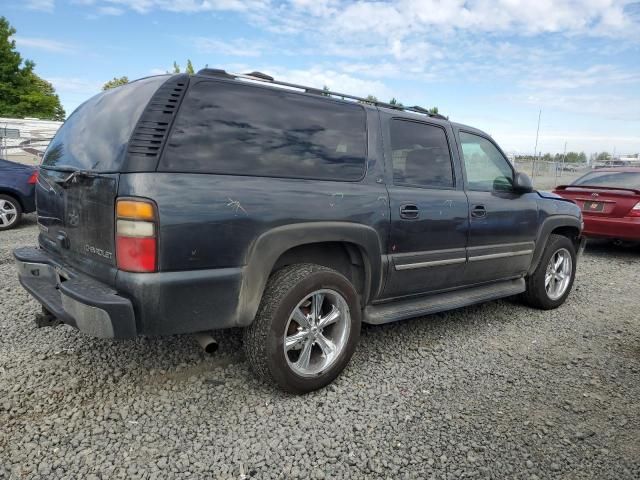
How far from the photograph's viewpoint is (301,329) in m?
2.87

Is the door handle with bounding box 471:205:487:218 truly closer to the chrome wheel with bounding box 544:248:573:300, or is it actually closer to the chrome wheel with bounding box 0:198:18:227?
the chrome wheel with bounding box 544:248:573:300

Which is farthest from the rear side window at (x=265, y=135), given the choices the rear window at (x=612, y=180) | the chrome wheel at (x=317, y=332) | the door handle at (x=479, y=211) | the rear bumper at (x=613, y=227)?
the rear window at (x=612, y=180)

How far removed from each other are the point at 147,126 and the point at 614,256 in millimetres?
8109

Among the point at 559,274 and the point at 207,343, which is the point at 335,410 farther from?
the point at 559,274

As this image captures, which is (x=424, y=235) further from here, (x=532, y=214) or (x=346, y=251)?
(x=532, y=214)

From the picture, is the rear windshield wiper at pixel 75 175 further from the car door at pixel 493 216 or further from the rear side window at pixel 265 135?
the car door at pixel 493 216

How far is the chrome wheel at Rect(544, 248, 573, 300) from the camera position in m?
4.84

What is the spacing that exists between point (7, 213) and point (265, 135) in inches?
276

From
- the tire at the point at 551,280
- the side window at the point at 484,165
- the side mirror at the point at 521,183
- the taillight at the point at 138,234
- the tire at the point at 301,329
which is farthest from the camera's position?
the tire at the point at 551,280

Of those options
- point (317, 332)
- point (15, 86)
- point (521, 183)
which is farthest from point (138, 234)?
point (15, 86)

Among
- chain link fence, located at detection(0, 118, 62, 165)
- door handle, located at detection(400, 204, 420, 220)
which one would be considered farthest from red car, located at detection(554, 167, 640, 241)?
chain link fence, located at detection(0, 118, 62, 165)

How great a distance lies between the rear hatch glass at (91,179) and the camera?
2.39 m

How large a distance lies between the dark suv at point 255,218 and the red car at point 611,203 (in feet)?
15.8

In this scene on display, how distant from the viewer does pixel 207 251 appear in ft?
7.81
